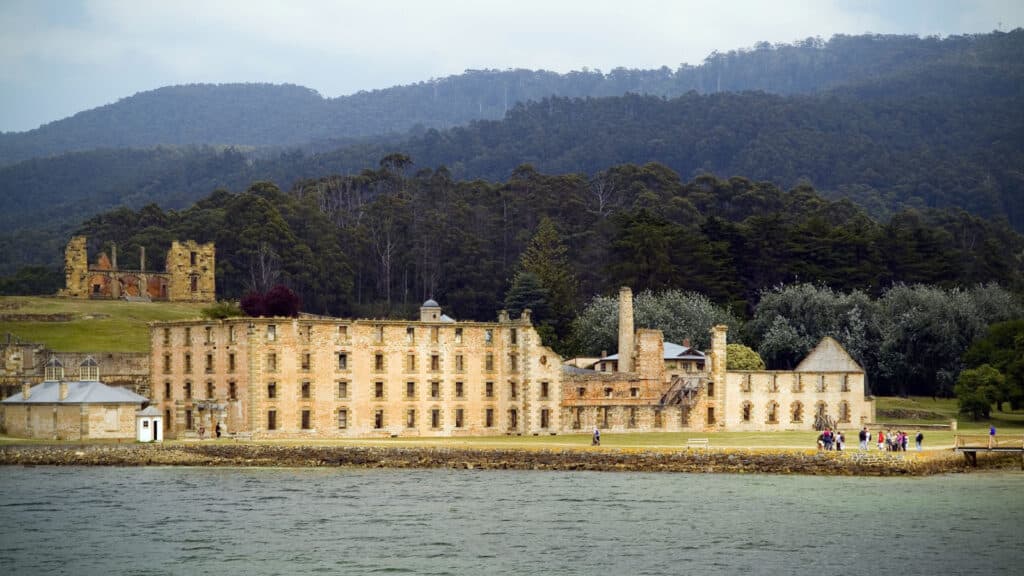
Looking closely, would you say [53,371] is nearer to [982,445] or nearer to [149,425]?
[149,425]

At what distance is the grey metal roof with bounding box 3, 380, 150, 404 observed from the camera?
271 ft

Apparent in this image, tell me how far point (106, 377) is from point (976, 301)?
63177 millimetres

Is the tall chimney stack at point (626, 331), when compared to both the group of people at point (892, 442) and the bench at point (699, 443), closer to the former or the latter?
the bench at point (699, 443)

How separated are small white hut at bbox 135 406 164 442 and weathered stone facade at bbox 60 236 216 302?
177 feet

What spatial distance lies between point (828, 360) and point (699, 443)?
1770 cm

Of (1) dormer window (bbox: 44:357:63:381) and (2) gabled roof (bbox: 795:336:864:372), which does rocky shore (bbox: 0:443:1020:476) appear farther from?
(2) gabled roof (bbox: 795:336:864:372)

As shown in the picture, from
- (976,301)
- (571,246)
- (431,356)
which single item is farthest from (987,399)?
(571,246)

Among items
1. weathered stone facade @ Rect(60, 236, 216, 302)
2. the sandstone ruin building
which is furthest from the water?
weathered stone facade @ Rect(60, 236, 216, 302)

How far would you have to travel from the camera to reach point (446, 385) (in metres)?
86.9

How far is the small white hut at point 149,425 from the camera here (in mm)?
82125

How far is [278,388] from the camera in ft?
270

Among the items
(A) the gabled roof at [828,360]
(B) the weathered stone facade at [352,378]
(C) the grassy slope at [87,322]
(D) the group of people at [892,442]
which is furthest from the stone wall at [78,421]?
(A) the gabled roof at [828,360]

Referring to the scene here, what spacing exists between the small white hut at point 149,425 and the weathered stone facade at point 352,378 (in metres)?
1.80

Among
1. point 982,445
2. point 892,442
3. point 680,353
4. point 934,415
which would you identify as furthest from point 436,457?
point 934,415
